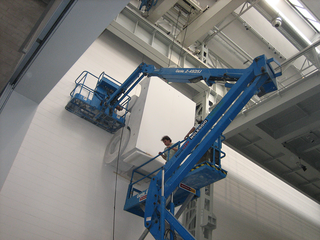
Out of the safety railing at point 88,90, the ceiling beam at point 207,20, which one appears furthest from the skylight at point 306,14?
the safety railing at point 88,90

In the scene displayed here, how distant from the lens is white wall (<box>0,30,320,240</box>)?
8.05 m

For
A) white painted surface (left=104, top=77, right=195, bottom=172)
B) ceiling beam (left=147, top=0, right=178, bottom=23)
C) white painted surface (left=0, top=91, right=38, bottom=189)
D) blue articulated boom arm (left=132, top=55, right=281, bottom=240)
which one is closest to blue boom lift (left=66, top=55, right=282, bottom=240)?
blue articulated boom arm (left=132, top=55, right=281, bottom=240)

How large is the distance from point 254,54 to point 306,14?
11.4ft

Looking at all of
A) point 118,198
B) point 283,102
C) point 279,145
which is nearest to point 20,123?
point 118,198

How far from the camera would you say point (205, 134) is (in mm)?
7617

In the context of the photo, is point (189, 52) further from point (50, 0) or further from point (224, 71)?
point (50, 0)

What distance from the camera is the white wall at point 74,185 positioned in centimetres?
805

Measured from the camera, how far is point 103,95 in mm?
10484

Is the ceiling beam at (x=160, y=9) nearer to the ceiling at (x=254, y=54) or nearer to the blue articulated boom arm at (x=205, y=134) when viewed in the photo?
the ceiling at (x=254, y=54)

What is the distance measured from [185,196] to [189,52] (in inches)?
336

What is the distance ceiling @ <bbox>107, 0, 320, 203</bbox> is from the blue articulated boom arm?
12.6 ft

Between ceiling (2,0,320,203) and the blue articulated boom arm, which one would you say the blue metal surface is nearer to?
ceiling (2,0,320,203)

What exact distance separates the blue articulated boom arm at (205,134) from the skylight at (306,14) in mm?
9467

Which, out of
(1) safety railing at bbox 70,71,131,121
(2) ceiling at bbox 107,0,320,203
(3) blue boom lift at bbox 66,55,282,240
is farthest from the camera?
(2) ceiling at bbox 107,0,320,203
